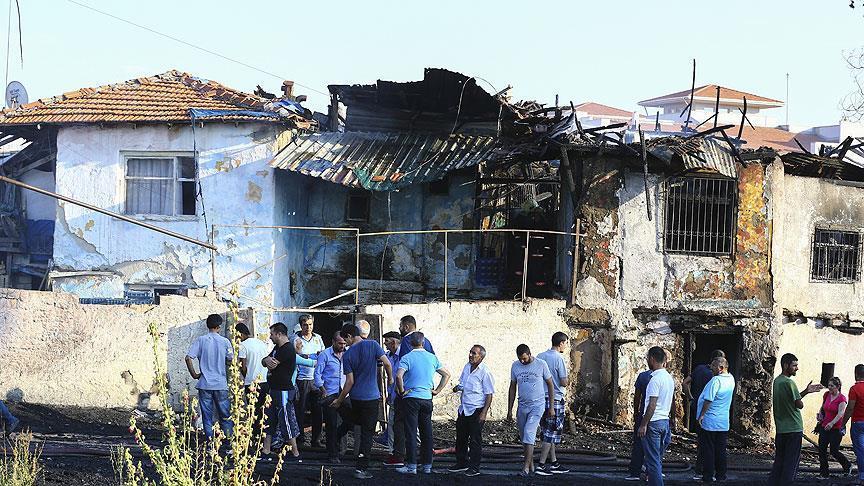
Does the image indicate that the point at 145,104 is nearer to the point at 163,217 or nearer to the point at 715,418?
the point at 163,217

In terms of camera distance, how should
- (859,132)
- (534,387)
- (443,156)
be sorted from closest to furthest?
(534,387), (443,156), (859,132)

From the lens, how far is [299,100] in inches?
818

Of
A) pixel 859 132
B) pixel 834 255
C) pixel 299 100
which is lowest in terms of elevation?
pixel 834 255

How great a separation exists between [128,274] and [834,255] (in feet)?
43.4

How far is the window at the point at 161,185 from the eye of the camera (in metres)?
19.0

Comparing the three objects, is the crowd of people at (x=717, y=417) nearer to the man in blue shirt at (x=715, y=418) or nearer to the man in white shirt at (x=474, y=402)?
the man in blue shirt at (x=715, y=418)

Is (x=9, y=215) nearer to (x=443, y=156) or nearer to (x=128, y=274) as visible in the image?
(x=128, y=274)

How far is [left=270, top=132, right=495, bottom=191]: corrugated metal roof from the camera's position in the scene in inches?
708

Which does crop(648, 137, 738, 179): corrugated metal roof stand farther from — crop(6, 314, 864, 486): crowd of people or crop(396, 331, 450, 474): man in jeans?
crop(396, 331, 450, 474): man in jeans

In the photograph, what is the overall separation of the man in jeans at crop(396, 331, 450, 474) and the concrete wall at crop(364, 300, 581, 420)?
3982 millimetres

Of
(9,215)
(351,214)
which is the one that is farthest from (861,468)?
(9,215)

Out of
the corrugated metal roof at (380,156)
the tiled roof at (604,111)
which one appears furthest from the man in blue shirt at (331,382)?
the tiled roof at (604,111)

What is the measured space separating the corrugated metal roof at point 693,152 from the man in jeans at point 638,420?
235 inches

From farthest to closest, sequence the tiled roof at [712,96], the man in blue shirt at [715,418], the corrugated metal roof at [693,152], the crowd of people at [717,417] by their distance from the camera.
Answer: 1. the tiled roof at [712,96]
2. the corrugated metal roof at [693,152]
3. the man in blue shirt at [715,418]
4. the crowd of people at [717,417]
